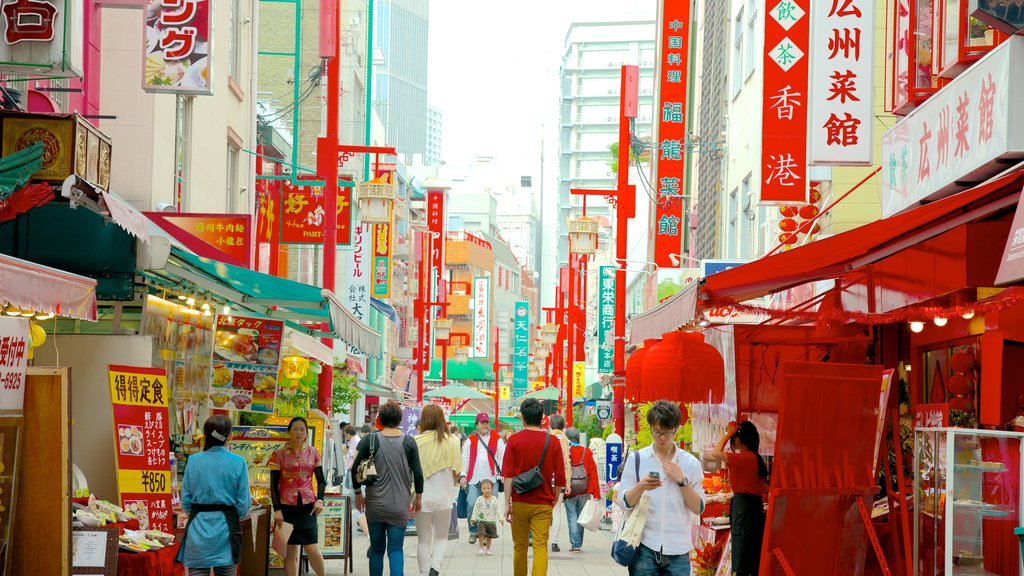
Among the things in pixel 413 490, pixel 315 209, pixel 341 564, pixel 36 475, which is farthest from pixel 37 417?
pixel 315 209

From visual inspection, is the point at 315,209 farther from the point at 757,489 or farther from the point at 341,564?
the point at 757,489

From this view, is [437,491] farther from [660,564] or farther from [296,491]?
[660,564]

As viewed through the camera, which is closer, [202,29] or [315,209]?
[202,29]

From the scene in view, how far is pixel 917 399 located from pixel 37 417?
30.0ft

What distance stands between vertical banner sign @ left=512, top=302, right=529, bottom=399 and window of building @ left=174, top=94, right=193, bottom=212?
187 feet

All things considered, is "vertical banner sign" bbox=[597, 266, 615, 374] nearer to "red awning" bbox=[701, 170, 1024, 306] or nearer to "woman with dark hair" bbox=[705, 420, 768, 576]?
"woman with dark hair" bbox=[705, 420, 768, 576]

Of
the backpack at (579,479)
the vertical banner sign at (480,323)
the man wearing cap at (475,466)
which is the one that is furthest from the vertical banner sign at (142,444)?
the vertical banner sign at (480,323)

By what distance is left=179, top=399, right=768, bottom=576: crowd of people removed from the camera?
890cm

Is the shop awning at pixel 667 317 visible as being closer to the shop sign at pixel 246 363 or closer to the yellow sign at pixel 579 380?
the shop sign at pixel 246 363

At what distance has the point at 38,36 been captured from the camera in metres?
10.0

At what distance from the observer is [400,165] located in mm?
74562

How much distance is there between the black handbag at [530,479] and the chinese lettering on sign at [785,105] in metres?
5.20

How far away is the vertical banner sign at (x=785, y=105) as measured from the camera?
1473 centimetres

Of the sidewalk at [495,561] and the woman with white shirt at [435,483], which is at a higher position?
the woman with white shirt at [435,483]
